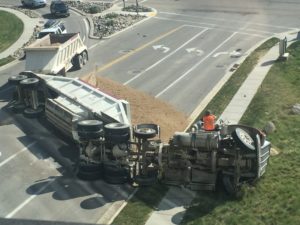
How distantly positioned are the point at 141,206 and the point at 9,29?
123 ft

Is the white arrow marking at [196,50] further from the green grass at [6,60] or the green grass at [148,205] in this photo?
the green grass at [148,205]

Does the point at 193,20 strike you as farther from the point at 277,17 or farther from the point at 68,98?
the point at 68,98

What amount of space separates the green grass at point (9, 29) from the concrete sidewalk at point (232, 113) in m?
21.1

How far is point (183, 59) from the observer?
3997 cm

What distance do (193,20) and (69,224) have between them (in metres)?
39.3

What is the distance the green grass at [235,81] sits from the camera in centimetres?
2863

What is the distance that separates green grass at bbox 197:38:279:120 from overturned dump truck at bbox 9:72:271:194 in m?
6.95

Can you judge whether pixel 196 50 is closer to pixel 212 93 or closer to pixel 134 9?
pixel 212 93

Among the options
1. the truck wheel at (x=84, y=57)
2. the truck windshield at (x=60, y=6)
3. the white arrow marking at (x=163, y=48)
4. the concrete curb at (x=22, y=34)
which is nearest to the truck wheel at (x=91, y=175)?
the truck wheel at (x=84, y=57)

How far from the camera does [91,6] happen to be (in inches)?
2393

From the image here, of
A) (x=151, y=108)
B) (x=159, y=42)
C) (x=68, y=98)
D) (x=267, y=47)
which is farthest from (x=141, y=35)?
(x=68, y=98)

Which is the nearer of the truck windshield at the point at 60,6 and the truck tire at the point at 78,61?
the truck tire at the point at 78,61

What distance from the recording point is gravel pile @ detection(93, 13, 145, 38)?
4978cm

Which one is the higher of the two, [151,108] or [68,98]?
[68,98]
